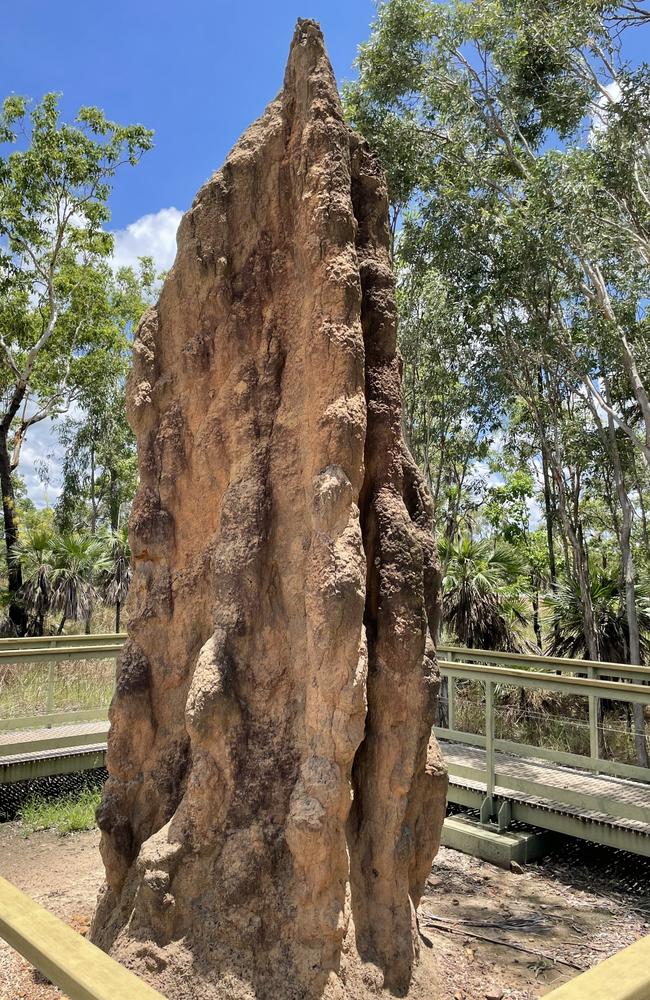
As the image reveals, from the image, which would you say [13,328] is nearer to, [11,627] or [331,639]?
[11,627]

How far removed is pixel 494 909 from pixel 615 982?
4584 millimetres

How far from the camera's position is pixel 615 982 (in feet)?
5.05

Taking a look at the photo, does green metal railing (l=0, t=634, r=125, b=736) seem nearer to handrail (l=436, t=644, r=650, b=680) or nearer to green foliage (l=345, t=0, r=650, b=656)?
handrail (l=436, t=644, r=650, b=680)

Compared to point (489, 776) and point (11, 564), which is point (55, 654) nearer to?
point (489, 776)

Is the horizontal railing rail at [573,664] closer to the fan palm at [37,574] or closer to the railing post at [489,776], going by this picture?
the railing post at [489,776]

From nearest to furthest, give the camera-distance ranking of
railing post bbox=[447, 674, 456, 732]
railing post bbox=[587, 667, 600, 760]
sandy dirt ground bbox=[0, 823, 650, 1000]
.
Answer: sandy dirt ground bbox=[0, 823, 650, 1000], railing post bbox=[587, 667, 600, 760], railing post bbox=[447, 674, 456, 732]

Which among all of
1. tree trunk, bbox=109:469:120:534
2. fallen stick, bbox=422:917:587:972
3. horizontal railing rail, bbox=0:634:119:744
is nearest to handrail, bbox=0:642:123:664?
horizontal railing rail, bbox=0:634:119:744

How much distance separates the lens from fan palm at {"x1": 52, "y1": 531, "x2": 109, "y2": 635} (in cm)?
1678

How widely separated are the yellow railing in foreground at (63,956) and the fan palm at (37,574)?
15.6 metres

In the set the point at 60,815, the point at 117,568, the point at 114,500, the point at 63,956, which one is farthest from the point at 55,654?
the point at 114,500

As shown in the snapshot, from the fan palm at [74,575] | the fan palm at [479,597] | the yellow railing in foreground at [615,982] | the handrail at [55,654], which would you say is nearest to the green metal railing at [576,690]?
the handrail at [55,654]

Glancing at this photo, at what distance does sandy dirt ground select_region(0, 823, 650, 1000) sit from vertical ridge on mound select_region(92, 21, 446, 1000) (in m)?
0.57

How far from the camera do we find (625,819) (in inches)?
250

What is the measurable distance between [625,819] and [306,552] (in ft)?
12.3
